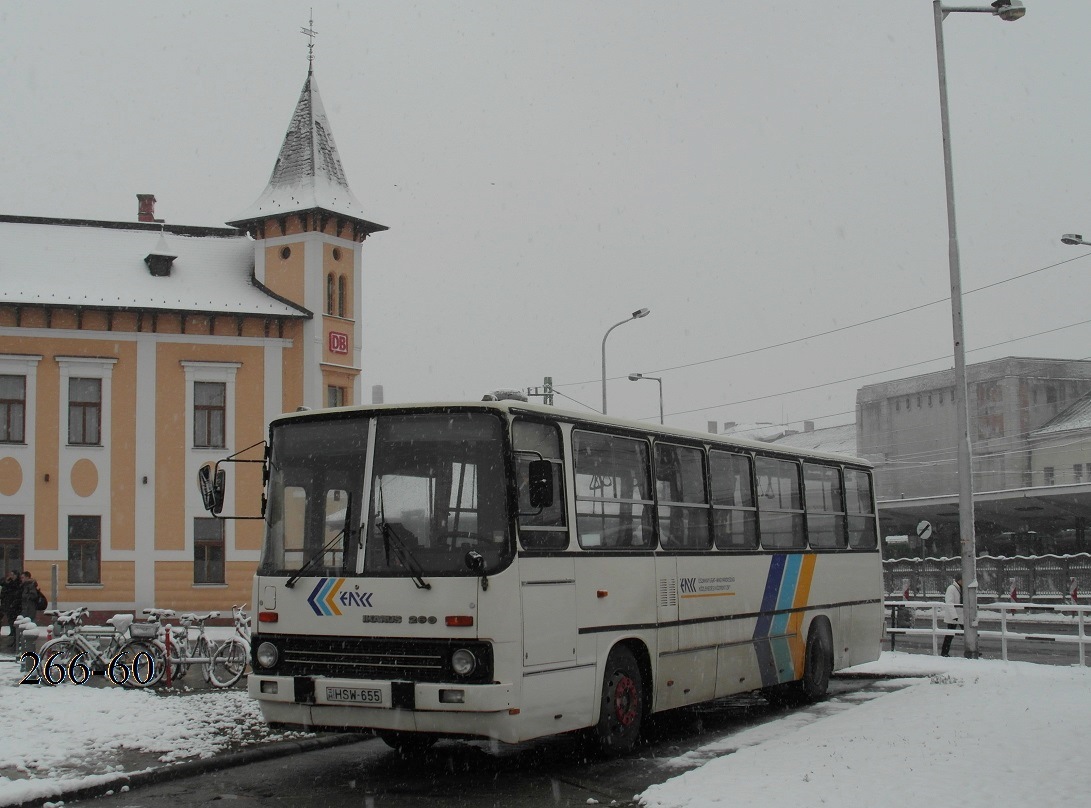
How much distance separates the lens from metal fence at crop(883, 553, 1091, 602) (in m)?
41.2

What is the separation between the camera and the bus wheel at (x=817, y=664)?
15828mm

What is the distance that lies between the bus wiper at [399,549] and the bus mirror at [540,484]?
3.49ft

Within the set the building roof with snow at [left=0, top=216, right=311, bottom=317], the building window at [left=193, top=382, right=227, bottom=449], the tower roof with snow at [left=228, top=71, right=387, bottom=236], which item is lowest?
the building window at [left=193, top=382, right=227, bottom=449]

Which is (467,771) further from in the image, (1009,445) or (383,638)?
(1009,445)

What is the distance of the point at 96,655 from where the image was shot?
58.0 feet

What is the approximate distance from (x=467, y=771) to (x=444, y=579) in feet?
7.37

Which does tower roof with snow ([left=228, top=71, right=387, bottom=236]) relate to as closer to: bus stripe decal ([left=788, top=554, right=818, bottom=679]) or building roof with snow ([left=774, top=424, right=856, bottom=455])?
bus stripe decal ([left=788, top=554, right=818, bottom=679])

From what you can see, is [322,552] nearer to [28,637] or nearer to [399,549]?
[399,549]

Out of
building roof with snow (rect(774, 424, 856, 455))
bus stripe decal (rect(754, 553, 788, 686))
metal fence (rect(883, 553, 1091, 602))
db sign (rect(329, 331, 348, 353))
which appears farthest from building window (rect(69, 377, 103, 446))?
building roof with snow (rect(774, 424, 856, 455))

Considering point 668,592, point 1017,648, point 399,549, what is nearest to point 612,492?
point 668,592

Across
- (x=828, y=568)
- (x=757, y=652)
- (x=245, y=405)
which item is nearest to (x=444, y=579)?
(x=757, y=652)

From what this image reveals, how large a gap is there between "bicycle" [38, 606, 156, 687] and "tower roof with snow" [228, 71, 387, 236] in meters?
22.9

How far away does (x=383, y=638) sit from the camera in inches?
401

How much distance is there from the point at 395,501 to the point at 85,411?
97.3 feet
